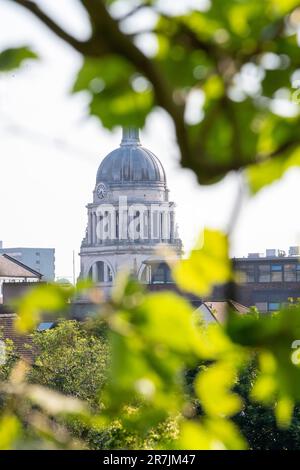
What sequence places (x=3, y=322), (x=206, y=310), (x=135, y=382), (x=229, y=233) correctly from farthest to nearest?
(x=206, y=310) < (x=3, y=322) < (x=229, y=233) < (x=135, y=382)

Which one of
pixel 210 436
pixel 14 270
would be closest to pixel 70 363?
pixel 210 436

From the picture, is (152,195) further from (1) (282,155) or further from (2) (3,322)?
(1) (282,155)

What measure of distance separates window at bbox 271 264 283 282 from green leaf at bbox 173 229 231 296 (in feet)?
229

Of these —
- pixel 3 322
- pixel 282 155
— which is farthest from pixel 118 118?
pixel 3 322

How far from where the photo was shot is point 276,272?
7125 centimetres

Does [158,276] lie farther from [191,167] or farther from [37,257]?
[191,167]

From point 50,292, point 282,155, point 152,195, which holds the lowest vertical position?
point 50,292

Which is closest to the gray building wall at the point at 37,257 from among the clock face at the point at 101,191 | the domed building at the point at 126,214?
the domed building at the point at 126,214

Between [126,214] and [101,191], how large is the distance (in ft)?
9.23

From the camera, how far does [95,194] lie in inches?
3900

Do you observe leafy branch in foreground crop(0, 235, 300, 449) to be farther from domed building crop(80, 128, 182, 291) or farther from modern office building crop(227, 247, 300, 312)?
domed building crop(80, 128, 182, 291)

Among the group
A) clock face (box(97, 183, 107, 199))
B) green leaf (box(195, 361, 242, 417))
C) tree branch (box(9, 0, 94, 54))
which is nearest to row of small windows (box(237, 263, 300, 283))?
clock face (box(97, 183, 107, 199))

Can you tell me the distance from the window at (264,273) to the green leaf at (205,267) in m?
69.9

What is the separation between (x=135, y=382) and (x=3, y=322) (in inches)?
1667
